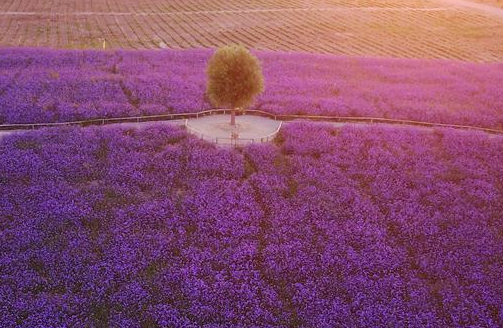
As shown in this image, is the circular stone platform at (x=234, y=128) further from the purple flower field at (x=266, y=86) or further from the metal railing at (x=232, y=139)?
the purple flower field at (x=266, y=86)

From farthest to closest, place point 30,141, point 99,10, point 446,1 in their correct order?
point 446,1 → point 99,10 → point 30,141

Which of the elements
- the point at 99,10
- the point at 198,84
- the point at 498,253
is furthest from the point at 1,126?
the point at 99,10

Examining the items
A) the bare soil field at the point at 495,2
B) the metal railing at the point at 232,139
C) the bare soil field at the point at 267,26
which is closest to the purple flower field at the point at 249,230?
the metal railing at the point at 232,139

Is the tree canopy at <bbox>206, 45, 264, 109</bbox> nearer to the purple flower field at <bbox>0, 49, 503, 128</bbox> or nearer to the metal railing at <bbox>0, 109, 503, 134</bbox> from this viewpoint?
the metal railing at <bbox>0, 109, 503, 134</bbox>

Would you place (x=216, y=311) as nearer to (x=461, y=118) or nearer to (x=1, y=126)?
(x=1, y=126)

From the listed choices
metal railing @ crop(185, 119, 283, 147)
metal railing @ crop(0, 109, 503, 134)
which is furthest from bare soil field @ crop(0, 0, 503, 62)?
metal railing @ crop(185, 119, 283, 147)
